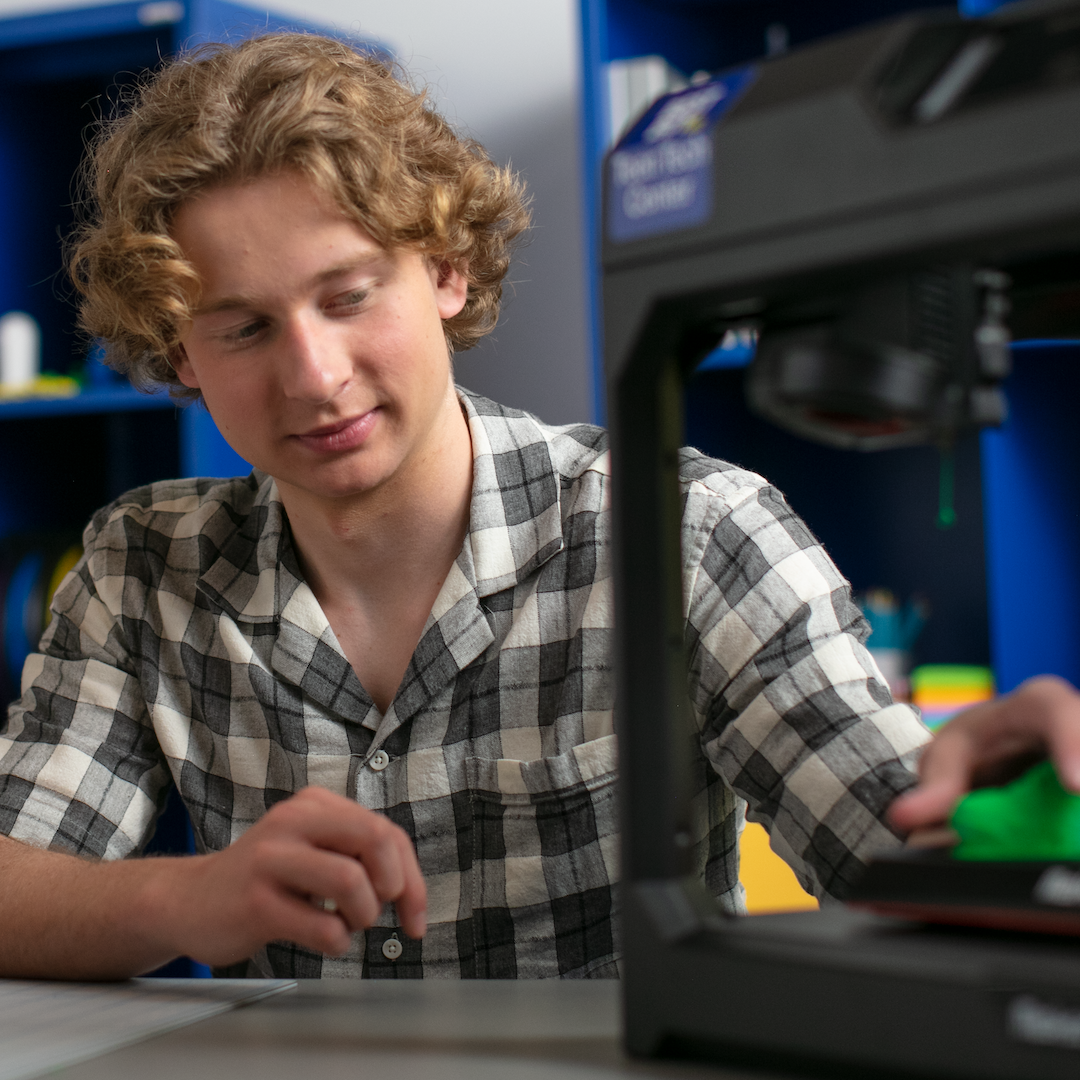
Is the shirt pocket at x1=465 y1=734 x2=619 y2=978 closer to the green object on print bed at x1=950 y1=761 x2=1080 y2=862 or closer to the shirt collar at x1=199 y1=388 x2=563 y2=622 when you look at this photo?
the shirt collar at x1=199 y1=388 x2=563 y2=622

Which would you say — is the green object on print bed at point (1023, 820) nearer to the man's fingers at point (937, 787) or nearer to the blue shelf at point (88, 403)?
the man's fingers at point (937, 787)

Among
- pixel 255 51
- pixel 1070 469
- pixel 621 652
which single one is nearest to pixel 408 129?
pixel 255 51

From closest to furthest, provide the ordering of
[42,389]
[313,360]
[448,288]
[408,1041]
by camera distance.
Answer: [408,1041] < [313,360] < [448,288] < [42,389]

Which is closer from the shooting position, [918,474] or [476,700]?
[476,700]

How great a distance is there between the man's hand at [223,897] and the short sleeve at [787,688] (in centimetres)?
28

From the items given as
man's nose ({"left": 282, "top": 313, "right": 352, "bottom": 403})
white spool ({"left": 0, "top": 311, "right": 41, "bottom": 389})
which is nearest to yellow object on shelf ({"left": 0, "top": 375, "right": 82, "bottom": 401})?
white spool ({"left": 0, "top": 311, "right": 41, "bottom": 389})

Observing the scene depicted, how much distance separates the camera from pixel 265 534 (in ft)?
4.20

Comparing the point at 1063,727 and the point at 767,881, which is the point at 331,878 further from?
the point at 767,881

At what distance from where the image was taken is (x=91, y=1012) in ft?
2.52

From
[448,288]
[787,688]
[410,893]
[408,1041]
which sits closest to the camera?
[408,1041]

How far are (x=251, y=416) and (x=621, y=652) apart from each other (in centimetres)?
63

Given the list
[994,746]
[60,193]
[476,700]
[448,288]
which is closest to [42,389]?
[60,193]

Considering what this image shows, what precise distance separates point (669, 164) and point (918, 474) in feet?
5.81

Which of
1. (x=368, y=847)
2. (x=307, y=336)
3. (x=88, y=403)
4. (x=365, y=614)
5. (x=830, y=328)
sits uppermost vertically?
(x=88, y=403)
